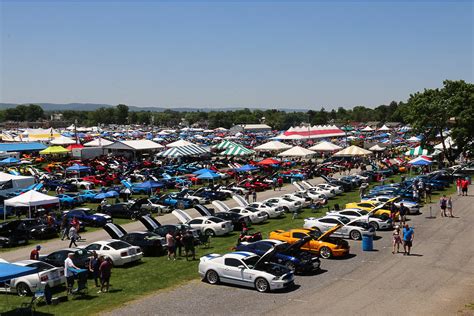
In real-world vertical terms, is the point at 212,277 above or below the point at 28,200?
below

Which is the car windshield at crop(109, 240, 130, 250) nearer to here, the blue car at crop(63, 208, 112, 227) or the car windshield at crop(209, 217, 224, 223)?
the car windshield at crop(209, 217, 224, 223)

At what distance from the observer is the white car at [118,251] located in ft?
68.4

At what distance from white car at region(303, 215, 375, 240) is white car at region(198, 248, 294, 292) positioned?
8487 mm

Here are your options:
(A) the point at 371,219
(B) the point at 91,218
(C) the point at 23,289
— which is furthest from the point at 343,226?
(B) the point at 91,218

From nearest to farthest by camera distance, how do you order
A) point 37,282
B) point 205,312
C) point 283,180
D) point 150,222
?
1. point 205,312
2. point 37,282
3. point 150,222
4. point 283,180

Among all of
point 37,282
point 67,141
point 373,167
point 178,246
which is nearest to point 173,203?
point 178,246

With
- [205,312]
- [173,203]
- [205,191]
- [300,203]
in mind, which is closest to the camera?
[205,312]

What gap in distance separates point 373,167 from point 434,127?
24.2 feet

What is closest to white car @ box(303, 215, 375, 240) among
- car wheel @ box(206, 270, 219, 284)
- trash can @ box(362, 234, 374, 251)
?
trash can @ box(362, 234, 374, 251)

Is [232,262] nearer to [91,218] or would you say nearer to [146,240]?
[146,240]

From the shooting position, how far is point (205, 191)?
133 ft

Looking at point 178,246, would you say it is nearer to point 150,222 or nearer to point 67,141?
point 150,222

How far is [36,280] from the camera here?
17172mm

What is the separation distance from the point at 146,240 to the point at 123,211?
1145 cm
